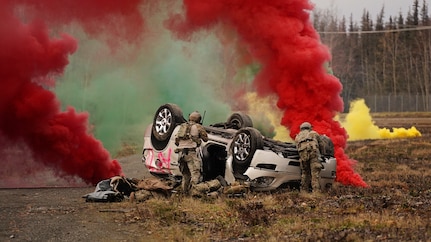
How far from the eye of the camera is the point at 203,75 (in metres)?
29.8

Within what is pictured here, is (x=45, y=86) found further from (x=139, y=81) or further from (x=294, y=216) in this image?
(x=294, y=216)

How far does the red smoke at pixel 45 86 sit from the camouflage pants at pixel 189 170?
448 centimetres

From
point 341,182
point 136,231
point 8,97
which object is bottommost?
point 136,231

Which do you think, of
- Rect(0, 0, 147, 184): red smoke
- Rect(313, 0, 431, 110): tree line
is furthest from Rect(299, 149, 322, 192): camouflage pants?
Rect(313, 0, 431, 110): tree line

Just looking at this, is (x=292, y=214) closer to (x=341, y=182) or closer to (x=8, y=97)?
(x=341, y=182)

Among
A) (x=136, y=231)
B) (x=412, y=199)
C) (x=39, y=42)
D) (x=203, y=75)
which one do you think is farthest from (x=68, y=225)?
(x=203, y=75)

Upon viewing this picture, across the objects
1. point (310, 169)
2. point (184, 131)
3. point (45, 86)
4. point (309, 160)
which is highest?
point (45, 86)

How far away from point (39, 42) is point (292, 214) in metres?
9.39

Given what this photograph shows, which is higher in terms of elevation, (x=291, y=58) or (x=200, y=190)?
(x=291, y=58)

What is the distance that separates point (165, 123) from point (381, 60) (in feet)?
251

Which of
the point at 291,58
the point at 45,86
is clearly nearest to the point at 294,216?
the point at 291,58

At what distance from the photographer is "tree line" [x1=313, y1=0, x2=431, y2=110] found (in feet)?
269

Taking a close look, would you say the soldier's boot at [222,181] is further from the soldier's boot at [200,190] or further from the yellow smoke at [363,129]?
the yellow smoke at [363,129]

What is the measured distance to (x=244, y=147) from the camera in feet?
43.9
